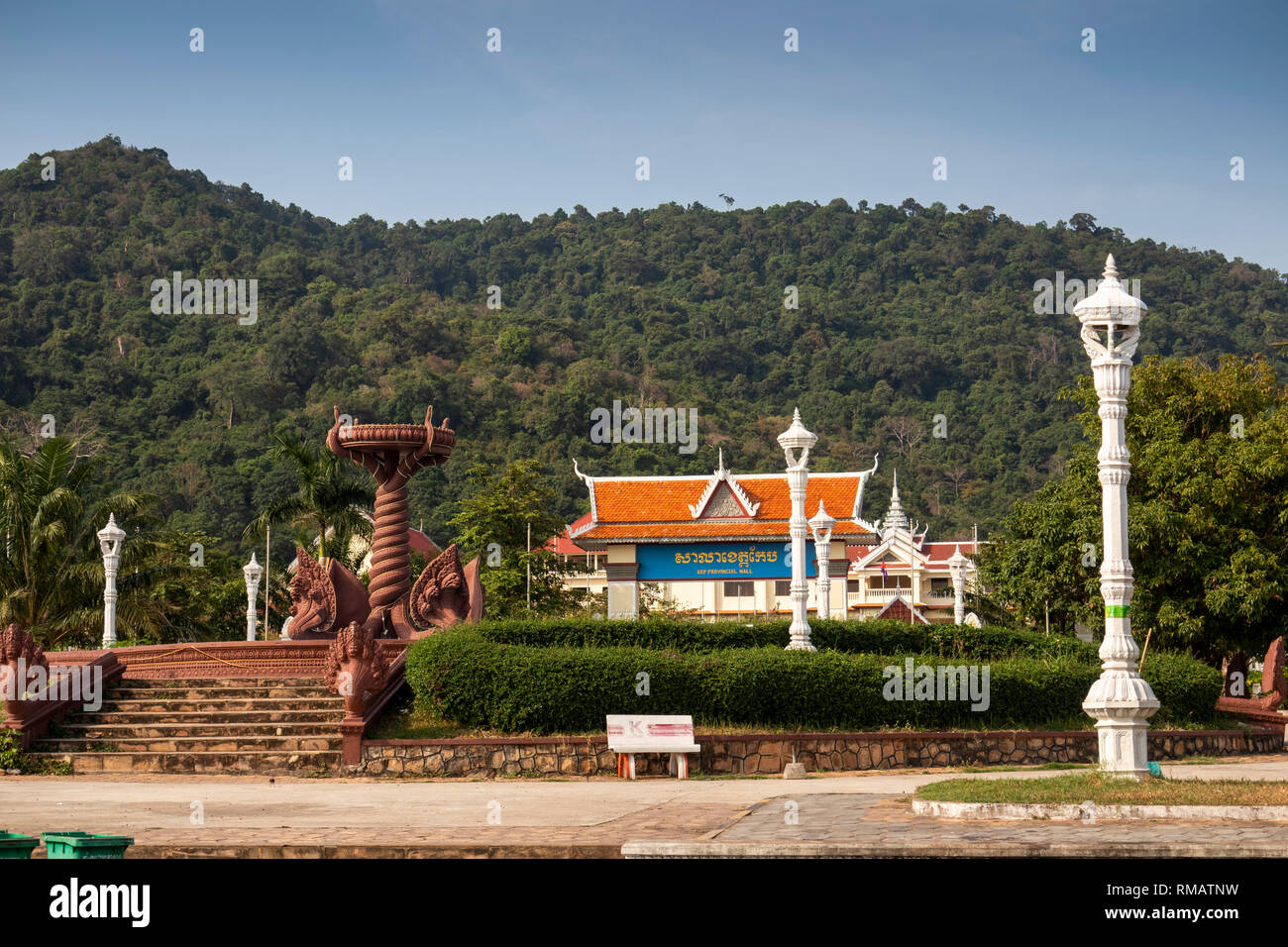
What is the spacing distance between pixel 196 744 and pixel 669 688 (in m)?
6.23

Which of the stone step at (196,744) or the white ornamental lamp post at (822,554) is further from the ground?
the white ornamental lamp post at (822,554)

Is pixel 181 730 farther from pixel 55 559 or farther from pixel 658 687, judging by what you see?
pixel 55 559

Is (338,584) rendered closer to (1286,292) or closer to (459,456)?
(459,456)

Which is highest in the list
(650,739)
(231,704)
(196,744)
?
(231,704)

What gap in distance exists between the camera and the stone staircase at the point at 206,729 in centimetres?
1727

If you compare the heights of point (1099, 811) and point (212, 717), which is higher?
point (1099, 811)

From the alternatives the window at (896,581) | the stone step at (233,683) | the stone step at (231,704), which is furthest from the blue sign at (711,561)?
the stone step at (231,704)

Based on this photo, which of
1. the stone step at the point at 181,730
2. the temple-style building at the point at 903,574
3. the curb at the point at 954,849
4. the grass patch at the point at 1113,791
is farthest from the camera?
the temple-style building at the point at 903,574

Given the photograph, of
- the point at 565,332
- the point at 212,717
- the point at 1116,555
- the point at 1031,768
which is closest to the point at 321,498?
the point at 212,717

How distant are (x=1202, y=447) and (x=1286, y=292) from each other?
9297 cm

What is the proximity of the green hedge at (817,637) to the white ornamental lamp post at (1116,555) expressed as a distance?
28.0ft

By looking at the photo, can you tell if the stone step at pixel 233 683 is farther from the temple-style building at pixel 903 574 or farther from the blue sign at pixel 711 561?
the temple-style building at pixel 903 574

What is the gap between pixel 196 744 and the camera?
17.8m
